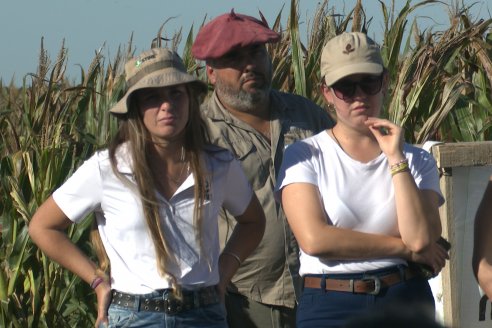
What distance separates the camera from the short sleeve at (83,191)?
3.47 metres

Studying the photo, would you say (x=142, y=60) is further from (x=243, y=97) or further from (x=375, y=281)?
(x=375, y=281)

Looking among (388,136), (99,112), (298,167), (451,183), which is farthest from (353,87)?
(99,112)

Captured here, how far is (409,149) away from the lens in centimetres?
355

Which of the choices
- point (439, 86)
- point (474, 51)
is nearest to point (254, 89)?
point (439, 86)

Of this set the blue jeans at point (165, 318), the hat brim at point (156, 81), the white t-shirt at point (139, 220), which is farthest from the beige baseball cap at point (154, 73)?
the blue jeans at point (165, 318)

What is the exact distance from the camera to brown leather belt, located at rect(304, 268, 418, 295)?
10.7 feet

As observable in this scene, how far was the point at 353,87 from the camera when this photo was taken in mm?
3428

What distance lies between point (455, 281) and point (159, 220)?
1.99 meters

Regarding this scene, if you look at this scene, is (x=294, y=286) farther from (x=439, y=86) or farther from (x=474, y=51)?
(x=474, y=51)

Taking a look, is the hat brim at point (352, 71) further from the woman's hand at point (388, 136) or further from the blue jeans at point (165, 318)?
the blue jeans at point (165, 318)

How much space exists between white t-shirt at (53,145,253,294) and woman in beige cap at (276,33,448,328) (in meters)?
0.24

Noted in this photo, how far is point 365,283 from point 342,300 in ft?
0.28

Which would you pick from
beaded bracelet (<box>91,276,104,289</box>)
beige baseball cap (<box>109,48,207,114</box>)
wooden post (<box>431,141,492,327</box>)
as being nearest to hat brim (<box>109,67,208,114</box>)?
beige baseball cap (<box>109,48,207,114</box>)

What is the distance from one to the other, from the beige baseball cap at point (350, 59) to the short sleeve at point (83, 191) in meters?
0.79
